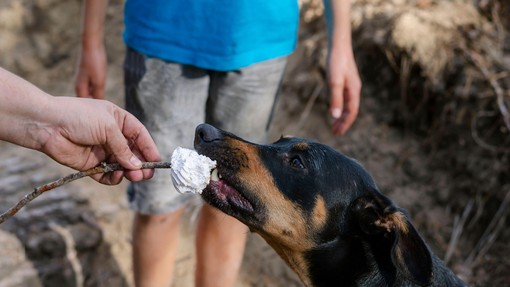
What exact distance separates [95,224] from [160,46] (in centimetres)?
207

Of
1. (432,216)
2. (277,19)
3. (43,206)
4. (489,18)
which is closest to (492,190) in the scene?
(432,216)

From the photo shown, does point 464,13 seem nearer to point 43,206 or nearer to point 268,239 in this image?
point 268,239

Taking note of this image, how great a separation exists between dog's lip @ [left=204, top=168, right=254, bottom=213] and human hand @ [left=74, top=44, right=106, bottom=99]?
1048 millimetres

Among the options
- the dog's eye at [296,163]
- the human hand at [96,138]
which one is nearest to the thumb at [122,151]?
the human hand at [96,138]

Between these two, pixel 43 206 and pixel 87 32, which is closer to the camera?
pixel 87 32

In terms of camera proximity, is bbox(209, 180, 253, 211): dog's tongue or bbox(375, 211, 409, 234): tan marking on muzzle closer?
bbox(375, 211, 409, 234): tan marking on muzzle

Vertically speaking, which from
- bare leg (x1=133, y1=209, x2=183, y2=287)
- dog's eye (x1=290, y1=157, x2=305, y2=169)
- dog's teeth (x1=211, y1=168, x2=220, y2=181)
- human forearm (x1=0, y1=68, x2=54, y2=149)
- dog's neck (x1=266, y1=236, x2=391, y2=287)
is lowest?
bare leg (x1=133, y1=209, x2=183, y2=287)

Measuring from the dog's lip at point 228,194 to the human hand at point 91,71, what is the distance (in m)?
1.05

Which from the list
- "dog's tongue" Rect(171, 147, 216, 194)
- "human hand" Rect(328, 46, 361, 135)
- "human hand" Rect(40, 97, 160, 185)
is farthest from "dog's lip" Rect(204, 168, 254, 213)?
"human hand" Rect(328, 46, 361, 135)

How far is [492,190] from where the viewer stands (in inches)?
191

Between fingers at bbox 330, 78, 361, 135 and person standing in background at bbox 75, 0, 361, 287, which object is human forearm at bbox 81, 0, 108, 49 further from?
fingers at bbox 330, 78, 361, 135

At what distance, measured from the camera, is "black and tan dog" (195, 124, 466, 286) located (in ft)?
8.98

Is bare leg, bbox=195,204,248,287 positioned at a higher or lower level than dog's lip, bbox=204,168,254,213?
lower

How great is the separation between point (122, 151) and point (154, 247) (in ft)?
4.17
